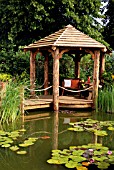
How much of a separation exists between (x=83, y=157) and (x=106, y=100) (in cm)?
485

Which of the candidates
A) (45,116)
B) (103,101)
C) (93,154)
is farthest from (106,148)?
(103,101)

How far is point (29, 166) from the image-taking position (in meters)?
4.58

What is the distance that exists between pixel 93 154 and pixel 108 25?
15.6 m

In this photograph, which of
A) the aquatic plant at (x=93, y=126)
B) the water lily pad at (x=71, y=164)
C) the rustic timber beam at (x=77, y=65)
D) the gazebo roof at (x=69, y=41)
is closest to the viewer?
the water lily pad at (x=71, y=164)

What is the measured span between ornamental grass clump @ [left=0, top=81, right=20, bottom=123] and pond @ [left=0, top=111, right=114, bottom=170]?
12.1 inches

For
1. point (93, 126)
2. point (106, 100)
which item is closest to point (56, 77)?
point (106, 100)

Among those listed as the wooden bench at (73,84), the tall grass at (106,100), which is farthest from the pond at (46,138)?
the wooden bench at (73,84)

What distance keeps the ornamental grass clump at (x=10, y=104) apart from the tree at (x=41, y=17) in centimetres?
623

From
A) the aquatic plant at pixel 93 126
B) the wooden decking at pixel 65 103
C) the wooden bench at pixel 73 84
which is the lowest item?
the aquatic plant at pixel 93 126

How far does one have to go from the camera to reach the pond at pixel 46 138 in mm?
4711

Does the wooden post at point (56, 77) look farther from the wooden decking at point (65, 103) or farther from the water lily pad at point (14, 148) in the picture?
the water lily pad at point (14, 148)

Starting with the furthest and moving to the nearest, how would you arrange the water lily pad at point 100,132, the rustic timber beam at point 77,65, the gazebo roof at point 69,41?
the rustic timber beam at point 77,65 < the gazebo roof at point 69,41 < the water lily pad at point 100,132

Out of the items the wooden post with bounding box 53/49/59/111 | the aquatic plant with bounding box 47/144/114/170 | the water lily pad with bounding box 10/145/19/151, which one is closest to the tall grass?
the wooden post with bounding box 53/49/59/111

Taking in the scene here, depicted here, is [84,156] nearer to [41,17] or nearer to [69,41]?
[69,41]
